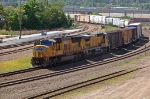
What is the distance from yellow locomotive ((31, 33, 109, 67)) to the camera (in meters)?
32.8

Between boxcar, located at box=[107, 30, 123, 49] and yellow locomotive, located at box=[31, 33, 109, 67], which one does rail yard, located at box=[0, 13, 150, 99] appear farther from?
boxcar, located at box=[107, 30, 123, 49]

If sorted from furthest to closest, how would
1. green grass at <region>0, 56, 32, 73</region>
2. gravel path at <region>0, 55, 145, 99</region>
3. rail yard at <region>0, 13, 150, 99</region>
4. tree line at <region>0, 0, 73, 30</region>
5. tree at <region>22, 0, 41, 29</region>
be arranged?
1. tree at <region>22, 0, 41, 29</region>
2. tree line at <region>0, 0, 73, 30</region>
3. green grass at <region>0, 56, 32, 73</region>
4. rail yard at <region>0, 13, 150, 99</region>
5. gravel path at <region>0, 55, 145, 99</region>

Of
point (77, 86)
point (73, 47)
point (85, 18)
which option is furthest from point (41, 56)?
point (85, 18)

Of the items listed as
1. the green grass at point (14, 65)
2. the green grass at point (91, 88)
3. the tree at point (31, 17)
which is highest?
the tree at point (31, 17)

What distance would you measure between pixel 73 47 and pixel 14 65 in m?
7.82

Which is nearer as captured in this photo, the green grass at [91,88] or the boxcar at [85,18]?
the green grass at [91,88]

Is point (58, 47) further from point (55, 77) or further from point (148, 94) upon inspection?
point (148, 94)

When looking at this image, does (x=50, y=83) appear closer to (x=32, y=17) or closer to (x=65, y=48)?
(x=65, y=48)

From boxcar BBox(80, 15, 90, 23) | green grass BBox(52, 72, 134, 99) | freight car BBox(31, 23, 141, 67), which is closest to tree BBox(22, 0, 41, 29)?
freight car BBox(31, 23, 141, 67)

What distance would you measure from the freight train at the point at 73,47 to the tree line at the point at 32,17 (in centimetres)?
2914

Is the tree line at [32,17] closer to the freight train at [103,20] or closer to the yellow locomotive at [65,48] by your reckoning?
the freight train at [103,20]

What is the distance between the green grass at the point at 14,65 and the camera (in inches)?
1222

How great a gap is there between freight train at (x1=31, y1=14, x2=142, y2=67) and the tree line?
29.1 meters

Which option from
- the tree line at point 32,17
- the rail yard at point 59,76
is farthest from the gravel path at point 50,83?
the tree line at point 32,17
